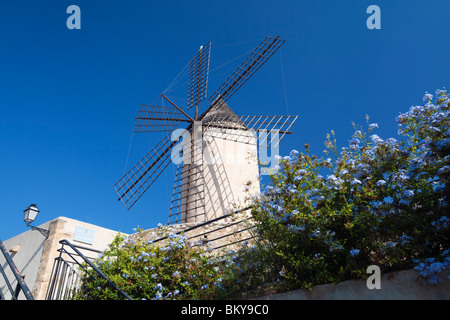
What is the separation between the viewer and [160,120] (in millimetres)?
12703

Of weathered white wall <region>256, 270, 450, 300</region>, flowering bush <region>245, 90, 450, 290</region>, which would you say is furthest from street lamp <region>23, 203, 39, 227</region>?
weathered white wall <region>256, 270, 450, 300</region>

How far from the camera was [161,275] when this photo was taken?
180 inches

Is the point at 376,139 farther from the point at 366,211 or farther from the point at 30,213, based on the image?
the point at 30,213

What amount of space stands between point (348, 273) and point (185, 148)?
29.4 feet

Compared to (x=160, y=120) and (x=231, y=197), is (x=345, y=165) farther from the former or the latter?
(x=160, y=120)

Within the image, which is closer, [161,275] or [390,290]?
[390,290]

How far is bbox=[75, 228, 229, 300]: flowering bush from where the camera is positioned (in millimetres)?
4301

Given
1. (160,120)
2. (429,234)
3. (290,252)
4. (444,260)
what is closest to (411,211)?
(429,234)

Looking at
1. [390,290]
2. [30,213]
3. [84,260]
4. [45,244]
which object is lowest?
[390,290]

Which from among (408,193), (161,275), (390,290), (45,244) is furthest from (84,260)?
(408,193)

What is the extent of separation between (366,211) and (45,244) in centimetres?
649

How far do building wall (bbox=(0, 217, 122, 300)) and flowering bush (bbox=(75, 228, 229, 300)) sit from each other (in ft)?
5.55

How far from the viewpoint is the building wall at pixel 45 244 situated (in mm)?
6797

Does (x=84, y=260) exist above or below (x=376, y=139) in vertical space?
below
